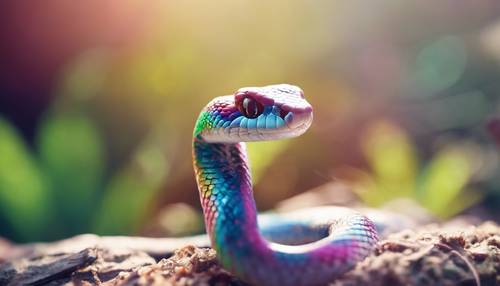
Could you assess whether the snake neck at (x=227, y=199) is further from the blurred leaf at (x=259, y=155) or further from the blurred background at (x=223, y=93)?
the blurred leaf at (x=259, y=155)

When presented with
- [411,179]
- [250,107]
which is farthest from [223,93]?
[250,107]

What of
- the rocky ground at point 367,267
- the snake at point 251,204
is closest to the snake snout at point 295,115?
the snake at point 251,204

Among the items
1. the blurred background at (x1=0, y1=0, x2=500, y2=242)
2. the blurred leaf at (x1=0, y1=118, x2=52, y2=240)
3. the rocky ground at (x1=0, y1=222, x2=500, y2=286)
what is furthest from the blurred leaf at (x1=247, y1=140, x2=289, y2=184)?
the rocky ground at (x1=0, y1=222, x2=500, y2=286)

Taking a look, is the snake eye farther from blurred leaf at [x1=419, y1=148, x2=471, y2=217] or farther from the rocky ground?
blurred leaf at [x1=419, y1=148, x2=471, y2=217]

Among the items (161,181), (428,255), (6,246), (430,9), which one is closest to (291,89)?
(428,255)

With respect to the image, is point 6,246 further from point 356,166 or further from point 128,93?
point 356,166

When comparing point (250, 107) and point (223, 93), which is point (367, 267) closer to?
point (250, 107)
